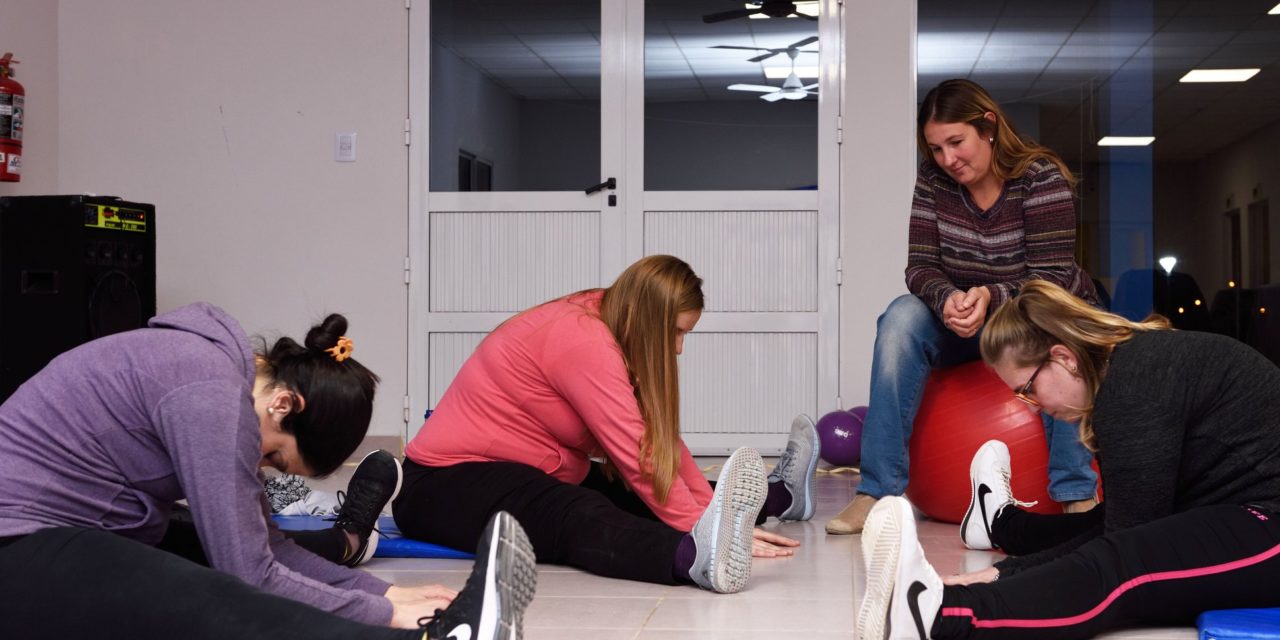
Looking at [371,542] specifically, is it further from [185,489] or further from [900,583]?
[900,583]

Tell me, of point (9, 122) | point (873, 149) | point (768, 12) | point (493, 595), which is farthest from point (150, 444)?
point (768, 12)

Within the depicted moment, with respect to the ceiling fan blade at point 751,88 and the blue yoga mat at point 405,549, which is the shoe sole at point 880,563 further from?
the ceiling fan blade at point 751,88

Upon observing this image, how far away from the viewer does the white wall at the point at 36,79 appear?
17.9ft

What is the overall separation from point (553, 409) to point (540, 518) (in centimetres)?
26

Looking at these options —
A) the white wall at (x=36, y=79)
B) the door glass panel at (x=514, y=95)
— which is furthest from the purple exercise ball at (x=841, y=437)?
the white wall at (x=36, y=79)

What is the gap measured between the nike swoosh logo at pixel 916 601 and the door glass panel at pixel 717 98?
12.6ft

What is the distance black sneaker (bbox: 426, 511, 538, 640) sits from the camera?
152cm

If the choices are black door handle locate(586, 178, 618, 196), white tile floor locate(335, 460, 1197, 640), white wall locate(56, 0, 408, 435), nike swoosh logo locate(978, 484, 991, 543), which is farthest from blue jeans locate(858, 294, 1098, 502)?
white wall locate(56, 0, 408, 435)

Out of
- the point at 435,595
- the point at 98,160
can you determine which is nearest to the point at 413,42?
the point at 98,160

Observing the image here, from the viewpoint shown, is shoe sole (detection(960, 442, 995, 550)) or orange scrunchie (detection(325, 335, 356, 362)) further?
shoe sole (detection(960, 442, 995, 550))

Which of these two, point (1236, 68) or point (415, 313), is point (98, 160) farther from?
point (1236, 68)

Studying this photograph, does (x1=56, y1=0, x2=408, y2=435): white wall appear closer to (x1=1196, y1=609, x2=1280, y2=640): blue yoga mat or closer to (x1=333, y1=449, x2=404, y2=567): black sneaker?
(x1=333, y1=449, x2=404, y2=567): black sneaker

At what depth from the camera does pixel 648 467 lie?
2594 millimetres

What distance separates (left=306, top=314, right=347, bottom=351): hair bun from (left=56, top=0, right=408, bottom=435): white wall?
12.5 ft
